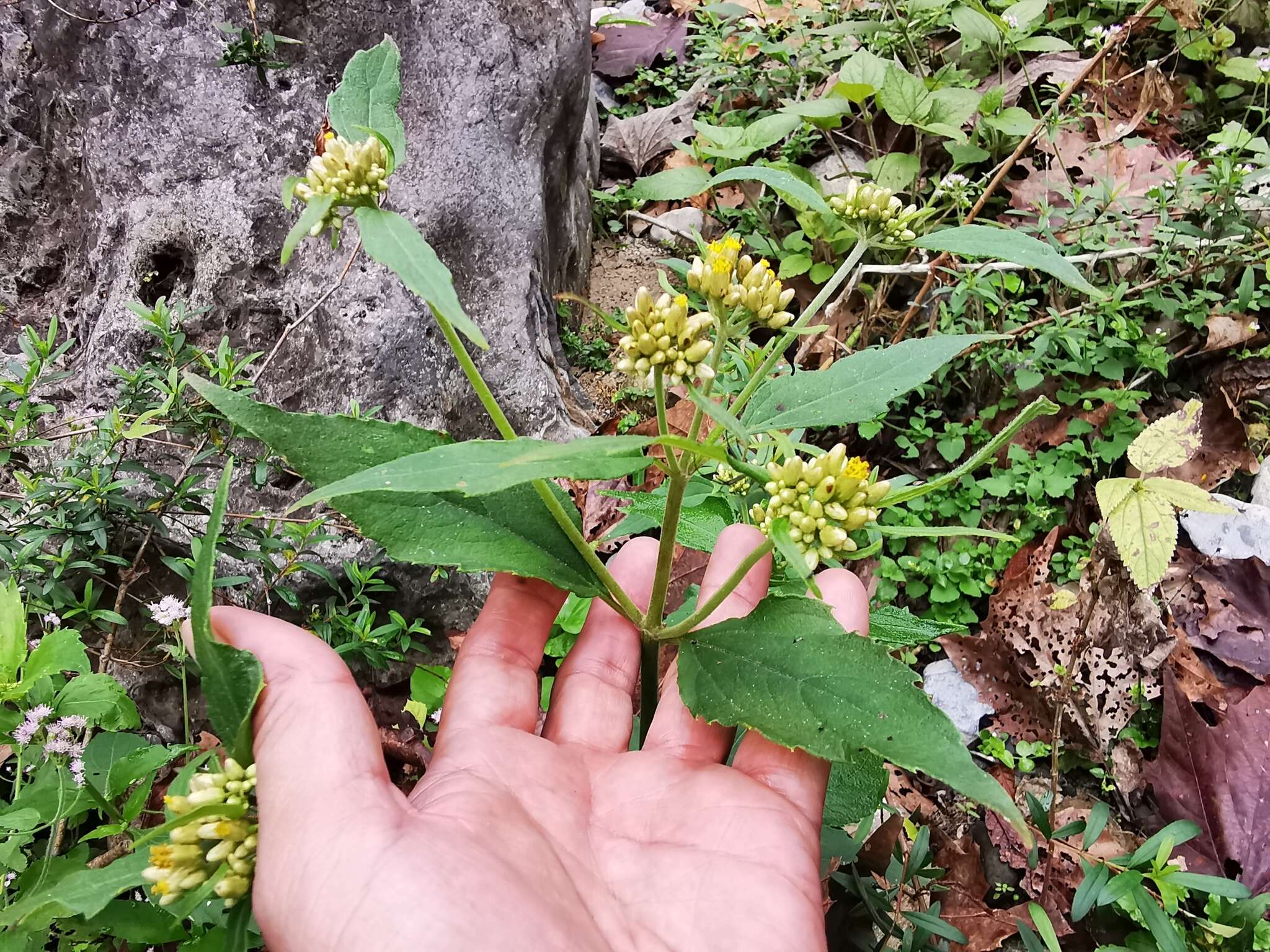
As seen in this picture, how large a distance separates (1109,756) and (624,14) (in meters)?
5.15

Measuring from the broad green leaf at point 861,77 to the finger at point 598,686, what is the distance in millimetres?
2638

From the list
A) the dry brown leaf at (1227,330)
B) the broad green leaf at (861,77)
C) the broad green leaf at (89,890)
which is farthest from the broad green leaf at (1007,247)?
the broad green leaf at (861,77)

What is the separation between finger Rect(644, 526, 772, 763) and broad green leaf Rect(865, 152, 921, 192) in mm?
2364

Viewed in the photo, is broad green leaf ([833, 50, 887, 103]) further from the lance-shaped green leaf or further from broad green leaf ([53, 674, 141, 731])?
broad green leaf ([53, 674, 141, 731])

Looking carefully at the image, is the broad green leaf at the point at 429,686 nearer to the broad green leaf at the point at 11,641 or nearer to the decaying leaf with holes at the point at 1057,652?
the broad green leaf at the point at 11,641

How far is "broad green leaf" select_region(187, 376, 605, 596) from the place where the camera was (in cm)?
126

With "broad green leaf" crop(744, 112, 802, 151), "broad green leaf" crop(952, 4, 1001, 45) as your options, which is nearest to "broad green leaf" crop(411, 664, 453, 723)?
"broad green leaf" crop(744, 112, 802, 151)

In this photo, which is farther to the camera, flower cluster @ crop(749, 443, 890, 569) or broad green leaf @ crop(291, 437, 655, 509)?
flower cluster @ crop(749, 443, 890, 569)

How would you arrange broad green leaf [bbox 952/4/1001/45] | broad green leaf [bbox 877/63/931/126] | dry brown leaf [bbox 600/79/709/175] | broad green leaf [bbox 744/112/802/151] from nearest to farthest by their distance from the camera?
broad green leaf [bbox 877/63/931/126] → broad green leaf [bbox 744/112/802/151] → broad green leaf [bbox 952/4/1001/45] → dry brown leaf [bbox 600/79/709/175]

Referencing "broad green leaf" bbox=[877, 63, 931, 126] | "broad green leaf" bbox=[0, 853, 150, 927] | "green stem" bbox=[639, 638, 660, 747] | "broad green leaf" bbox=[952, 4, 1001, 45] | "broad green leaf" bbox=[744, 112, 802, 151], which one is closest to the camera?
"broad green leaf" bbox=[0, 853, 150, 927]

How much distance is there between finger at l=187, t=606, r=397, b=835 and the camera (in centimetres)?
116

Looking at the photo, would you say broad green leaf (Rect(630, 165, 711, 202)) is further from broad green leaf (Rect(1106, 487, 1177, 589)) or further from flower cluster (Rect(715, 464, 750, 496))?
broad green leaf (Rect(1106, 487, 1177, 589))

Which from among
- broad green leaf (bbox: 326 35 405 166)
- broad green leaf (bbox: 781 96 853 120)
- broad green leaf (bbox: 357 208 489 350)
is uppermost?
broad green leaf (bbox: 326 35 405 166)

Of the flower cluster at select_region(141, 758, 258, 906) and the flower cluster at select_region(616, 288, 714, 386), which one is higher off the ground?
the flower cluster at select_region(616, 288, 714, 386)
